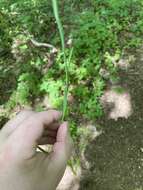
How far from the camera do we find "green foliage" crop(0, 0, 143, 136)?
3123 millimetres

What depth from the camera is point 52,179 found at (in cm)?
112

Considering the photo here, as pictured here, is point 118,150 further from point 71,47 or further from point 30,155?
point 30,155

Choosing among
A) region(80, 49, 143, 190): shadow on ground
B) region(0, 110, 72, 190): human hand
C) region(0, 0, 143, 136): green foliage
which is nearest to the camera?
region(0, 110, 72, 190): human hand

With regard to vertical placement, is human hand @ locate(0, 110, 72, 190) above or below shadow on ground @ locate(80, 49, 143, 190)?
above

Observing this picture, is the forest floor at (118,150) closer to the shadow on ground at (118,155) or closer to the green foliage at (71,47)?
the shadow on ground at (118,155)

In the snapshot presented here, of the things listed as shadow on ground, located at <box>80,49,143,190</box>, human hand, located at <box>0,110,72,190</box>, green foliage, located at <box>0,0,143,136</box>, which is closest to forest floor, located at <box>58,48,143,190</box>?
shadow on ground, located at <box>80,49,143,190</box>

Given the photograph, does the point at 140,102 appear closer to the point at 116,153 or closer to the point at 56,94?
the point at 116,153

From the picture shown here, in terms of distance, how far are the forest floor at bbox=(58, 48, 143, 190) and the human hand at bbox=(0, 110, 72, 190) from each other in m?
1.54

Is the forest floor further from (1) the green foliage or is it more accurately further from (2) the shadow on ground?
(1) the green foliage

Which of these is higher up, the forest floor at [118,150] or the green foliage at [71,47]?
the green foliage at [71,47]

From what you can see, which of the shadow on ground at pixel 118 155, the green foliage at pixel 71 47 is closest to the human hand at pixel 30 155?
the shadow on ground at pixel 118 155

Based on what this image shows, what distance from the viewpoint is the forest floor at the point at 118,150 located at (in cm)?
262

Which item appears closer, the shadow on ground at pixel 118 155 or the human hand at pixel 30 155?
the human hand at pixel 30 155

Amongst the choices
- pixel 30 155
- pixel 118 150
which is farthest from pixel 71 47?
pixel 30 155
